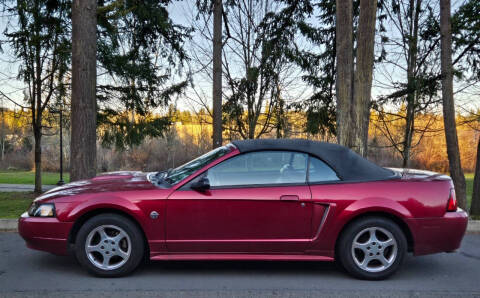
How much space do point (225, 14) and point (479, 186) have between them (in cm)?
1005

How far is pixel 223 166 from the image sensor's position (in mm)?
4457

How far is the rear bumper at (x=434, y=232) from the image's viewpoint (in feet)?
14.4

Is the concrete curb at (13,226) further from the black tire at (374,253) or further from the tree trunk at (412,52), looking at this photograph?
the tree trunk at (412,52)

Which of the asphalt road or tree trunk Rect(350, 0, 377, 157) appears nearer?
the asphalt road

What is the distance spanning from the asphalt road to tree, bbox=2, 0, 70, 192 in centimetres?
1171

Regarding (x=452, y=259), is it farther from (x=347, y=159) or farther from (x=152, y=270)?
(x=152, y=270)

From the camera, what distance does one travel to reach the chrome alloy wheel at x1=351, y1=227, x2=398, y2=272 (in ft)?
14.4

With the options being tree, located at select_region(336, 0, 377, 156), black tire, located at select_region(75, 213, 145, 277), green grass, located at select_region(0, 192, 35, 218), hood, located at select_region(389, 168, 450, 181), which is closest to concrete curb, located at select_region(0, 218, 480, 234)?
green grass, located at select_region(0, 192, 35, 218)

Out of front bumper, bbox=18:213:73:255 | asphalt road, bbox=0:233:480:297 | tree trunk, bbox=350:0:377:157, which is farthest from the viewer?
tree trunk, bbox=350:0:377:157

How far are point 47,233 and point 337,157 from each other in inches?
128

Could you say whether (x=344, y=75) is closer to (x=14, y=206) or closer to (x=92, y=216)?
(x=92, y=216)

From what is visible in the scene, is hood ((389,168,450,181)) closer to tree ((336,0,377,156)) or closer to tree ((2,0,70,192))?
tree ((336,0,377,156))

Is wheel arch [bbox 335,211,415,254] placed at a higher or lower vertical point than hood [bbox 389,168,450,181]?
lower

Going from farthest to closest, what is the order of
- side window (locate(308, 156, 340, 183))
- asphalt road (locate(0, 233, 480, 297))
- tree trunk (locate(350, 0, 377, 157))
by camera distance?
tree trunk (locate(350, 0, 377, 157)), side window (locate(308, 156, 340, 183)), asphalt road (locate(0, 233, 480, 297))
